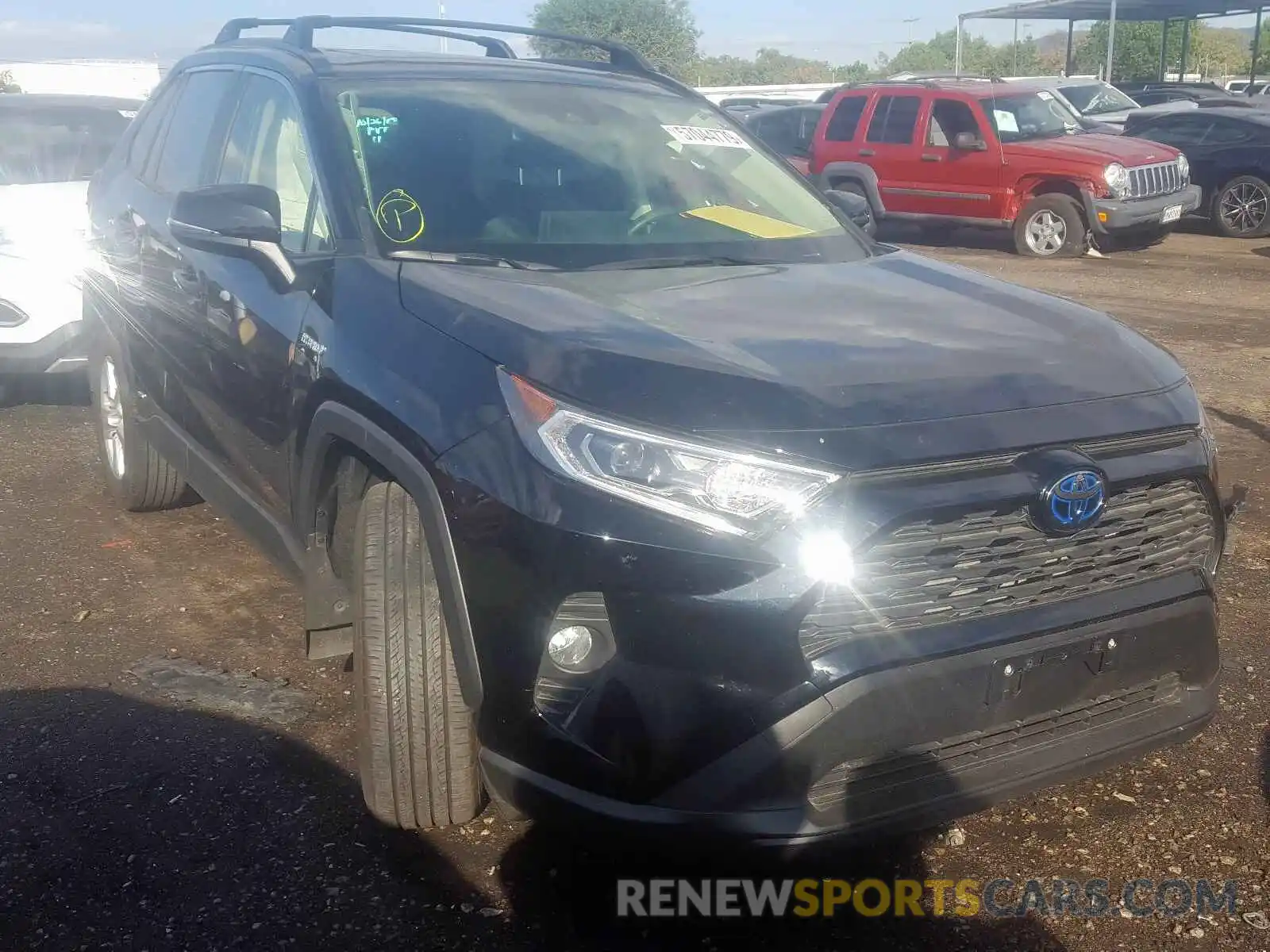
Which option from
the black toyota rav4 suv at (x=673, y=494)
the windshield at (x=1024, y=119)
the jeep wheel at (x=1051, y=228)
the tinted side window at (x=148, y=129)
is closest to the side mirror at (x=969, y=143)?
the windshield at (x=1024, y=119)

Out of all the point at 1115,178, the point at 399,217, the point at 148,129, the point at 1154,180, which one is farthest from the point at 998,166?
the point at 399,217

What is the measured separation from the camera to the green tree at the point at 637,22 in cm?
6016

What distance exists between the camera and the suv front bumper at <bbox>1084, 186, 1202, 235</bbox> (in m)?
12.7

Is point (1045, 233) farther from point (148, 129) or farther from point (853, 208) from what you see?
point (148, 129)

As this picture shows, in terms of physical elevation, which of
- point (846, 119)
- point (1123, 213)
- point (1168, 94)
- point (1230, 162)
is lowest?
point (1123, 213)

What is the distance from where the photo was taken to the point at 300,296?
319 cm

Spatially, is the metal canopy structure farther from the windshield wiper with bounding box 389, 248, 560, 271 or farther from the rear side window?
the windshield wiper with bounding box 389, 248, 560, 271

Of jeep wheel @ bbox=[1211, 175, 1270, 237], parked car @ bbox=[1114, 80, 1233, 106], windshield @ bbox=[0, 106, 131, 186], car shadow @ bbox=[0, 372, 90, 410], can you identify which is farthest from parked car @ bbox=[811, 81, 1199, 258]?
parked car @ bbox=[1114, 80, 1233, 106]

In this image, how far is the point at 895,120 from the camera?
14.5 meters

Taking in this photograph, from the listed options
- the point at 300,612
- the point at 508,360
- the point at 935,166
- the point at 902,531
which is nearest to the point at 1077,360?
the point at 902,531

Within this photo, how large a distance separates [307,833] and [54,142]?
575 cm

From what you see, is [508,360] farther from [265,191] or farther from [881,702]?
[265,191]

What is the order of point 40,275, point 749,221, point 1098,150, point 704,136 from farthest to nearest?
point 1098,150, point 40,275, point 704,136, point 749,221

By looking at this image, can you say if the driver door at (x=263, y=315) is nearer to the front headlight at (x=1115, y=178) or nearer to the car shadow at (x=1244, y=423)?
the car shadow at (x=1244, y=423)
